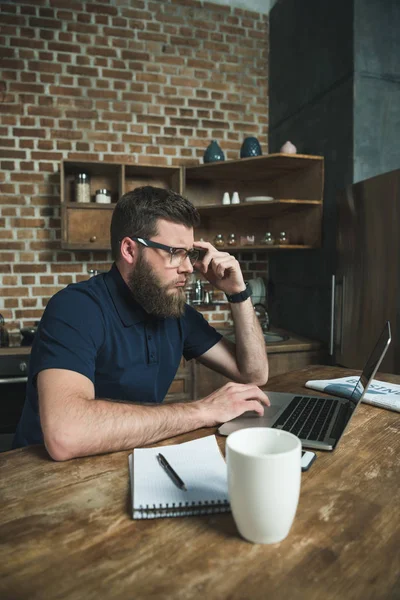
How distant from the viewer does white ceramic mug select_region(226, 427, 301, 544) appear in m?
0.63

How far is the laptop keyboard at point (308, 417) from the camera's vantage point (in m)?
1.08

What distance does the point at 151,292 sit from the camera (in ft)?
4.95

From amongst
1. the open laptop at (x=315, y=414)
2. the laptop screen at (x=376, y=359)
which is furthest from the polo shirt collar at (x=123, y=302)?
the laptop screen at (x=376, y=359)

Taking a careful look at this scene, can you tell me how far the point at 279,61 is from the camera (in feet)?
11.6

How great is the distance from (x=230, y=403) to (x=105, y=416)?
0.33 m

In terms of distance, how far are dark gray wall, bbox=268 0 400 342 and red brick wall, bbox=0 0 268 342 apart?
1.08ft

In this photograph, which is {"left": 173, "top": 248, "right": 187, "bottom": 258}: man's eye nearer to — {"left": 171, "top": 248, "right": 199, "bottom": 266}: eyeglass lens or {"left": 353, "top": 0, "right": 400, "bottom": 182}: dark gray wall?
{"left": 171, "top": 248, "right": 199, "bottom": 266}: eyeglass lens

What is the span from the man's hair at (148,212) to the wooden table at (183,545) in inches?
32.4

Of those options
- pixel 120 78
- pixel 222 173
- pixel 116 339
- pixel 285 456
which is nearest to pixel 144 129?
pixel 120 78

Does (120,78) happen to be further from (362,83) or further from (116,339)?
(116,339)

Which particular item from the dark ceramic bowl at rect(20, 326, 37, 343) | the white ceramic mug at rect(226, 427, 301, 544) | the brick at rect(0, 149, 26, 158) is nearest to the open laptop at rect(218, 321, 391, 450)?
the white ceramic mug at rect(226, 427, 301, 544)

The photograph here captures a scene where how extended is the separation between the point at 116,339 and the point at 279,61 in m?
2.95

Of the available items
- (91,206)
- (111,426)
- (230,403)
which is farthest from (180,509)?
(91,206)

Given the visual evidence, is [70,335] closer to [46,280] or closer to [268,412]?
[268,412]
